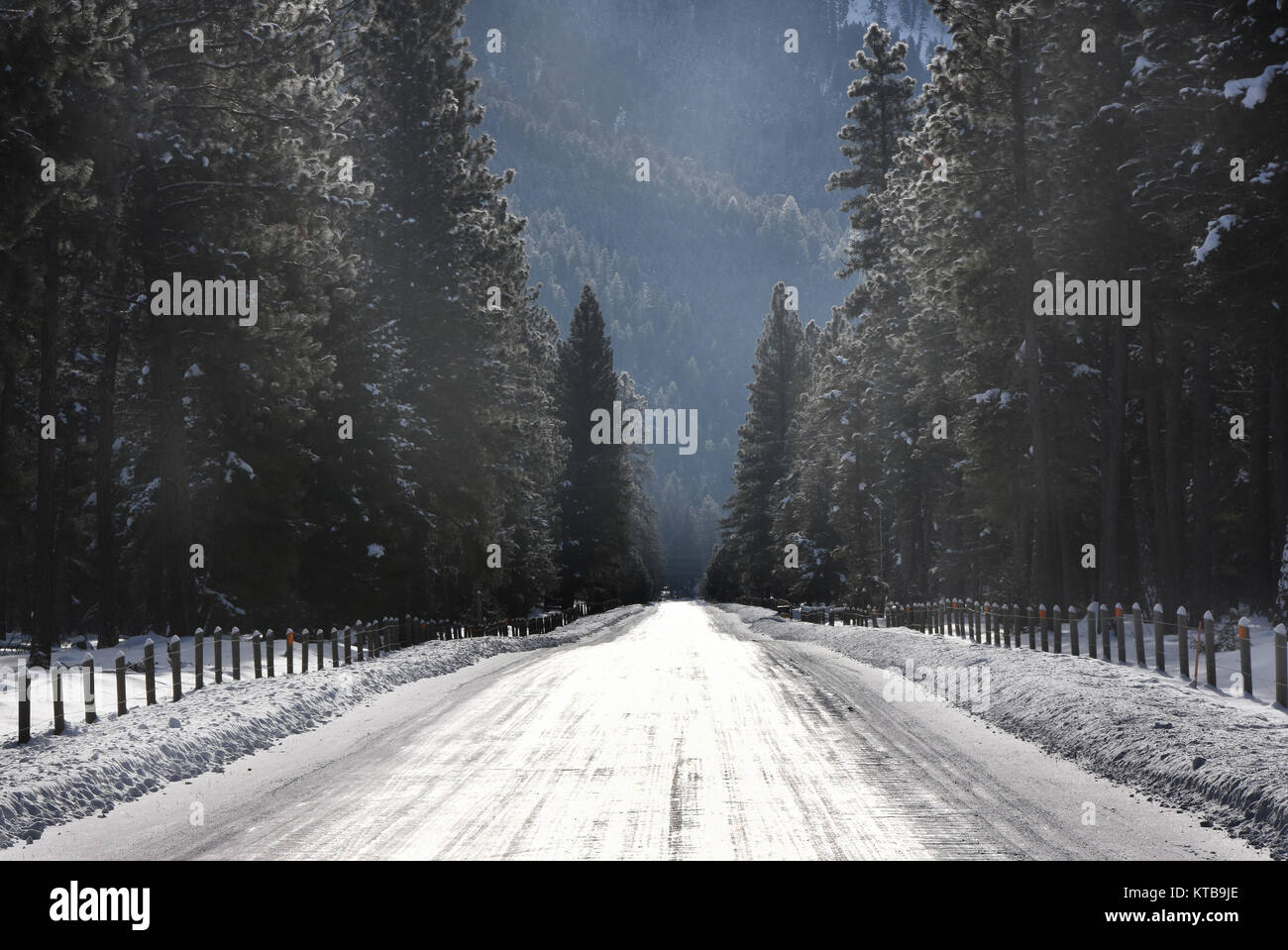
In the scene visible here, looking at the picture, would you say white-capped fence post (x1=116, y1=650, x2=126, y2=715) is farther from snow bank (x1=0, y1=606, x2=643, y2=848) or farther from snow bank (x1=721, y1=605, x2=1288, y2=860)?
snow bank (x1=721, y1=605, x2=1288, y2=860)

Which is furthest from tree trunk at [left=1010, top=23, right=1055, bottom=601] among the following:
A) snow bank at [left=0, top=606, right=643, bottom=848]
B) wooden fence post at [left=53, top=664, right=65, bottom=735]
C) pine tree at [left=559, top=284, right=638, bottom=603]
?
pine tree at [left=559, top=284, right=638, bottom=603]

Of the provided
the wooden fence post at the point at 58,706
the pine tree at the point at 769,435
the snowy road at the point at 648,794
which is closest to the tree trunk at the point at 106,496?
the snowy road at the point at 648,794

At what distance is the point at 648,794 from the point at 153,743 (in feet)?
18.8

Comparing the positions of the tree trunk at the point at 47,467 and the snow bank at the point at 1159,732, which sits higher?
the tree trunk at the point at 47,467

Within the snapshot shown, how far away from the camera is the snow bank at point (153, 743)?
1019 centimetres

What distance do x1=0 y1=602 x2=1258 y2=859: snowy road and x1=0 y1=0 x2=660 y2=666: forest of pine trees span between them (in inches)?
531

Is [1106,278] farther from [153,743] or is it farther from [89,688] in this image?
[153,743]

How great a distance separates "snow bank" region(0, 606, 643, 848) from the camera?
1019 cm

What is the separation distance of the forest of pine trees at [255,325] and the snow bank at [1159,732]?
1892cm

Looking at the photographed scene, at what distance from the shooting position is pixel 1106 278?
3097 cm

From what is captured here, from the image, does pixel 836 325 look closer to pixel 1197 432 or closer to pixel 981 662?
pixel 1197 432

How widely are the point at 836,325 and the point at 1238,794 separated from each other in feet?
237

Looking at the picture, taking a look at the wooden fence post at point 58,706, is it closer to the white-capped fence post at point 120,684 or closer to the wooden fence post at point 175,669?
the white-capped fence post at point 120,684

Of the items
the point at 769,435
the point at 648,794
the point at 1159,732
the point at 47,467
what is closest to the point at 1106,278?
the point at 1159,732
